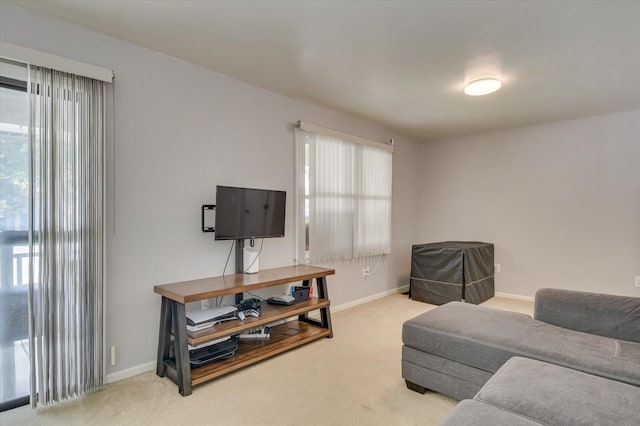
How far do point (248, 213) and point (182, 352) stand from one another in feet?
3.97

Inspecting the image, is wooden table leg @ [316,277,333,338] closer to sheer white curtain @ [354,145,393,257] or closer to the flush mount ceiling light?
sheer white curtain @ [354,145,393,257]

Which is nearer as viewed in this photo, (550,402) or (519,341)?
(550,402)

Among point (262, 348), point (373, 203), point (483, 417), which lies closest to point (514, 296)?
Answer: point (373, 203)

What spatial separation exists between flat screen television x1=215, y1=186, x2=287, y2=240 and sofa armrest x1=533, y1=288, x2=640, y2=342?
2.23 metres

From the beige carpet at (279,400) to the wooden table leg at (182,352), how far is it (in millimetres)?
76

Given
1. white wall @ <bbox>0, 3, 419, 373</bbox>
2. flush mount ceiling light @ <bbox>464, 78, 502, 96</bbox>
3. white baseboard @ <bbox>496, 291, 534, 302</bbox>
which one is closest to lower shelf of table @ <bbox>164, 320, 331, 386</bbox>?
white wall @ <bbox>0, 3, 419, 373</bbox>

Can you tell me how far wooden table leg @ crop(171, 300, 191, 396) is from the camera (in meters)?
2.20

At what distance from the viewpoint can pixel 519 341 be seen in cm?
194

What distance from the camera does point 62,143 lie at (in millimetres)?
2109

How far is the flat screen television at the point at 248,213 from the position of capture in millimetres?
2752

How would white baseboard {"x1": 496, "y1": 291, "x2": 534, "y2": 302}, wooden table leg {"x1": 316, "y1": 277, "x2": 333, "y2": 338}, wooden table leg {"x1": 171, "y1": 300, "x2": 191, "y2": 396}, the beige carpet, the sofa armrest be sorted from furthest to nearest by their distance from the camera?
1. white baseboard {"x1": 496, "y1": 291, "x2": 534, "y2": 302}
2. wooden table leg {"x1": 316, "y1": 277, "x2": 333, "y2": 338}
3. wooden table leg {"x1": 171, "y1": 300, "x2": 191, "y2": 396}
4. the sofa armrest
5. the beige carpet

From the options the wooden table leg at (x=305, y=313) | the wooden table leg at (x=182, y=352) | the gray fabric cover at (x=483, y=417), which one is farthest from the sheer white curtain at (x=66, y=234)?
the gray fabric cover at (x=483, y=417)

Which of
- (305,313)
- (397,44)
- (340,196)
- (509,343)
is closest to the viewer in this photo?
(509,343)

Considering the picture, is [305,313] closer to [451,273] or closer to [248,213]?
[248,213]
